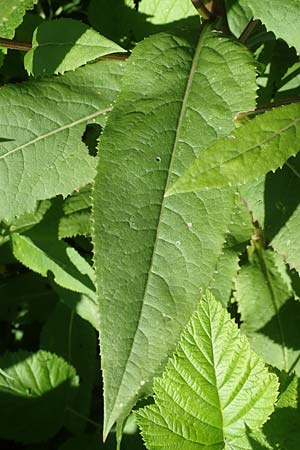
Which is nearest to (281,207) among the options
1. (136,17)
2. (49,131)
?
(49,131)

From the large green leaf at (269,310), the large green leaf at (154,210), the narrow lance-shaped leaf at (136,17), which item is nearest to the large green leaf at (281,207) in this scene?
→ the large green leaf at (269,310)

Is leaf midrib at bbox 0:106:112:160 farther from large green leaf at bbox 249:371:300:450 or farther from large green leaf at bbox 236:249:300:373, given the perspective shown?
large green leaf at bbox 249:371:300:450

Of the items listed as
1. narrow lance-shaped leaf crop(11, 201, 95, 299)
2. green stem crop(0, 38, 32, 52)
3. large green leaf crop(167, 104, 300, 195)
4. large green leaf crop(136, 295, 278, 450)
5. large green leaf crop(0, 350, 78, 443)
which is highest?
large green leaf crop(167, 104, 300, 195)

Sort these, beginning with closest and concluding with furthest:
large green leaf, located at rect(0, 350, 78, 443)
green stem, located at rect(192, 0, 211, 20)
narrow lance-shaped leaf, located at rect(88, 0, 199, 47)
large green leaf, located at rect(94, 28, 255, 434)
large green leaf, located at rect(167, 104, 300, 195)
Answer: large green leaf, located at rect(167, 104, 300, 195) → large green leaf, located at rect(94, 28, 255, 434) → green stem, located at rect(192, 0, 211, 20) → narrow lance-shaped leaf, located at rect(88, 0, 199, 47) → large green leaf, located at rect(0, 350, 78, 443)

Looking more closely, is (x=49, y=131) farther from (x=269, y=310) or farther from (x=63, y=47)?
(x=269, y=310)

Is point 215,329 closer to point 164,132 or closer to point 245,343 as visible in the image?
point 245,343

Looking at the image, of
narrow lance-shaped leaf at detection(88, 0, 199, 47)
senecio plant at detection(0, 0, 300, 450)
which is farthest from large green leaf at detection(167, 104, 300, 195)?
narrow lance-shaped leaf at detection(88, 0, 199, 47)

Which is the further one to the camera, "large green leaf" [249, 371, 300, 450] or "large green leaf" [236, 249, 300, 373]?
"large green leaf" [236, 249, 300, 373]

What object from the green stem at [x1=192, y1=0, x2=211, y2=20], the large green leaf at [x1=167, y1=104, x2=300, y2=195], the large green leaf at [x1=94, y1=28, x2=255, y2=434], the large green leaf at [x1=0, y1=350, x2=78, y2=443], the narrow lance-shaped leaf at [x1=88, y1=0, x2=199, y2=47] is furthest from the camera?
the large green leaf at [x1=0, y1=350, x2=78, y2=443]

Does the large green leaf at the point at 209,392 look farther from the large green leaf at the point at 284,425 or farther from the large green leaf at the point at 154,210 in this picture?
the large green leaf at the point at 154,210
